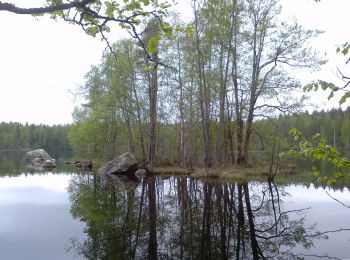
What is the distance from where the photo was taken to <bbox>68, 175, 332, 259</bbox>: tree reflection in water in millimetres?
7660

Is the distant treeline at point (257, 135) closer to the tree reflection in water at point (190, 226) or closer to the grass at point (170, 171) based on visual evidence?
the tree reflection in water at point (190, 226)

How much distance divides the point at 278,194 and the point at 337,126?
89.6 m

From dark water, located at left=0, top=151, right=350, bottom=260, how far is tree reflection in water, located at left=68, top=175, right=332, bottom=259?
2cm

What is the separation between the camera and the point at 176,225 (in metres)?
10.2

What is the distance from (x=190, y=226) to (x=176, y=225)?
1.50ft

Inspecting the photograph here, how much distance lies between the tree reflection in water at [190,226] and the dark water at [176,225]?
0.07ft

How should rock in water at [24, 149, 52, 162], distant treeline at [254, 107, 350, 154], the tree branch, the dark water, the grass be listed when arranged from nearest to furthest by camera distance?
the tree branch
the dark water
distant treeline at [254, 107, 350, 154]
the grass
rock in water at [24, 149, 52, 162]

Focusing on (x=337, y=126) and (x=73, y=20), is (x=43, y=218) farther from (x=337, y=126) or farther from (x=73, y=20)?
(x=337, y=126)

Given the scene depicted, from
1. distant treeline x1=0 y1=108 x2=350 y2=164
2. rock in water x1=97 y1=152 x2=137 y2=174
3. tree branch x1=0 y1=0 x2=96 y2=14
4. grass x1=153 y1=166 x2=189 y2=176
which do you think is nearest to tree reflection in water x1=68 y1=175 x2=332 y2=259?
distant treeline x1=0 y1=108 x2=350 y2=164

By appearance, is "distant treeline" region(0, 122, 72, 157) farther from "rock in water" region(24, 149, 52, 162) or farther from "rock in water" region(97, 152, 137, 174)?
"rock in water" region(97, 152, 137, 174)

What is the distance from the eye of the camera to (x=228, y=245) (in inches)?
317

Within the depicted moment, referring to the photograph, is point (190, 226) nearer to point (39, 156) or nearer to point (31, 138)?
point (39, 156)

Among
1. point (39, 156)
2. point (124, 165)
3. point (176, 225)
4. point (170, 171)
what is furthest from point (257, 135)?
point (39, 156)

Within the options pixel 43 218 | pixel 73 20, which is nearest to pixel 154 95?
pixel 43 218
